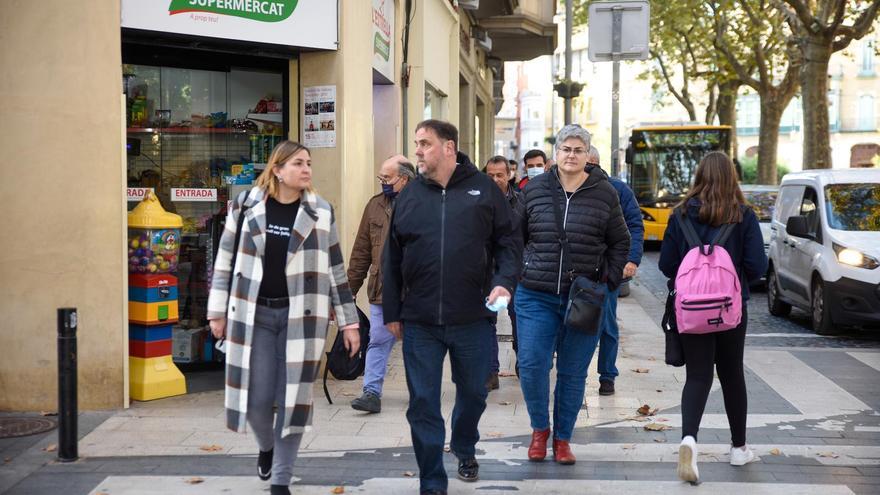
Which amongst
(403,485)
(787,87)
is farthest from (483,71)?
(403,485)

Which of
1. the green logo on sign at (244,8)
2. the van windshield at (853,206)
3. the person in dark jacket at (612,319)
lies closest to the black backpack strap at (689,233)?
the person in dark jacket at (612,319)

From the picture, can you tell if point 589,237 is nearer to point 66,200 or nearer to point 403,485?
point 403,485

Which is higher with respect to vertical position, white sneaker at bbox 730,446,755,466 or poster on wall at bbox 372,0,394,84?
poster on wall at bbox 372,0,394,84

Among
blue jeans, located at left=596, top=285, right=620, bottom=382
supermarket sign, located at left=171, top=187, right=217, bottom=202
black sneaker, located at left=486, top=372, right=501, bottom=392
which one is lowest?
black sneaker, located at left=486, top=372, right=501, bottom=392

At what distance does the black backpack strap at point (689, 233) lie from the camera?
607 cm

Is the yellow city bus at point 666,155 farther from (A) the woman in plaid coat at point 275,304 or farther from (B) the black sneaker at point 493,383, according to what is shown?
(A) the woman in plaid coat at point 275,304

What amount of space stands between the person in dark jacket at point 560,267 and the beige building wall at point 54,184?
297cm

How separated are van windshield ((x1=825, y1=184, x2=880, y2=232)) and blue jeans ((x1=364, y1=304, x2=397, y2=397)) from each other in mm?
6406

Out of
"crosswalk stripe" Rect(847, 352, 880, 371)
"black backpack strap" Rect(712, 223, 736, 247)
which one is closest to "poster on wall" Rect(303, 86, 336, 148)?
"black backpack strap" Rect(712, 223, 736, 247)

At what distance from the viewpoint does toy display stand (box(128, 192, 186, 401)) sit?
8117 mm

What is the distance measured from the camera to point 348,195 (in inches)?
359

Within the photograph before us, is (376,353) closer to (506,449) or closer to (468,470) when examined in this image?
(506,449)

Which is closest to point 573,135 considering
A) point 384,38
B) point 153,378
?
point 153,378

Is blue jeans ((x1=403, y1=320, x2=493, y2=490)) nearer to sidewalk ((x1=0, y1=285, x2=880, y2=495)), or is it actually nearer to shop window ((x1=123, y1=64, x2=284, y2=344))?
sidewalk ((x1=0, y1=285, x2=880, y2=495))
